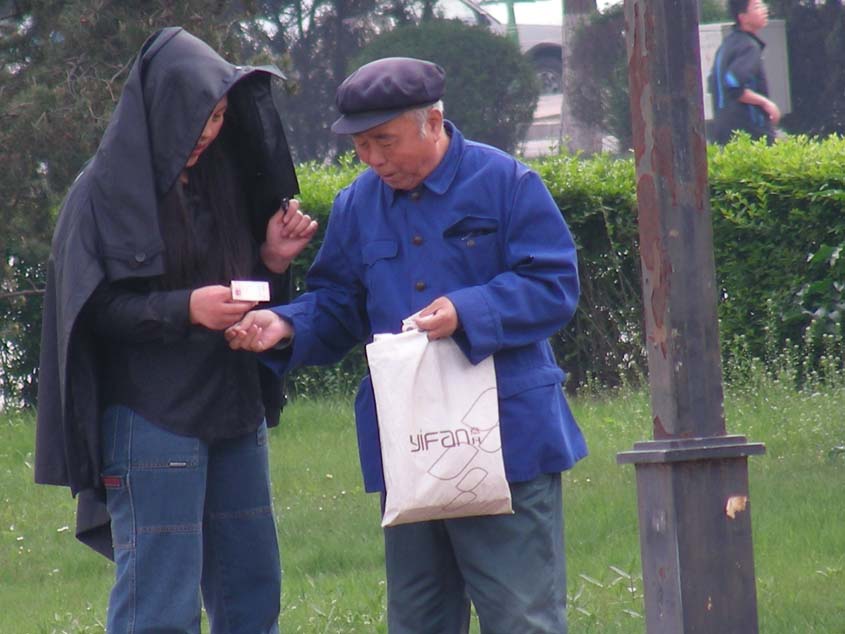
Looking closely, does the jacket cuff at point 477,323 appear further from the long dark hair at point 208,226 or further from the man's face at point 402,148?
the long dark hair at point 208,226

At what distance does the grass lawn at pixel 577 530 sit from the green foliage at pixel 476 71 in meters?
25.1

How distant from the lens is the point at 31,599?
20.2 ft

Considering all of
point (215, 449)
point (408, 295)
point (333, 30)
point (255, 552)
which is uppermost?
point (333, 30)

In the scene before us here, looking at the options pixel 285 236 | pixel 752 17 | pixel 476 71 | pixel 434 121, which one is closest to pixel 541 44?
pixel 476 71

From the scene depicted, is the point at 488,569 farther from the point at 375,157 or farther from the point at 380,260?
the point at 375,157

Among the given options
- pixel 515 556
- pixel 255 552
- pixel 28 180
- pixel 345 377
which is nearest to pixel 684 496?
pixel 515 556

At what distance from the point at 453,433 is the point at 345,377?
702 centimetres

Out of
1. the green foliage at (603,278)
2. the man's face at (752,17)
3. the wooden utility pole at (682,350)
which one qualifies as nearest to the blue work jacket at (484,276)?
the wooden utility pole at (682,350)

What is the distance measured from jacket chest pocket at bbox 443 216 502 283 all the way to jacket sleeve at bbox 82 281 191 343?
0.61m

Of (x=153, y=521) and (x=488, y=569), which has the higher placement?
Answer: (x=153, y=521)

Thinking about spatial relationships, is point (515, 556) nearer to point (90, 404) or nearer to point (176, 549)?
point (176, 549)

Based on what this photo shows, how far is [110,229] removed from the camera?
359cm

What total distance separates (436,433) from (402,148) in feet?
2.12

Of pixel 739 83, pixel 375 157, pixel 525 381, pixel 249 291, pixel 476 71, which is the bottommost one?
pixel 525 381
